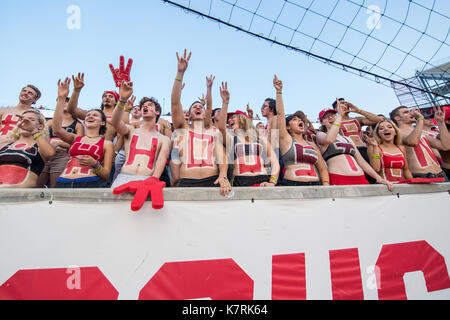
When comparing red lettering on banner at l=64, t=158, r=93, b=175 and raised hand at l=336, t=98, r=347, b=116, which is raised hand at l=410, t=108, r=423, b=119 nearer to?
raised hand at l=336, t=98, r=347, b=116

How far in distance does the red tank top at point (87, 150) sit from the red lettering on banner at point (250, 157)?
169 centimetres

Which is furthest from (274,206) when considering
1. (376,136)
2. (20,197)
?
(376,136)

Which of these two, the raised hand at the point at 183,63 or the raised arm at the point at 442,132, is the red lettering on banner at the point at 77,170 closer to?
the raised hand at the point at 183,63

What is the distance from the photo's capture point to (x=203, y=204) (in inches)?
79.1

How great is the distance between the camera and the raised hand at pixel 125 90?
2.82 m

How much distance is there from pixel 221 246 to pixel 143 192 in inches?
31.0

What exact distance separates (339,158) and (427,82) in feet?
113

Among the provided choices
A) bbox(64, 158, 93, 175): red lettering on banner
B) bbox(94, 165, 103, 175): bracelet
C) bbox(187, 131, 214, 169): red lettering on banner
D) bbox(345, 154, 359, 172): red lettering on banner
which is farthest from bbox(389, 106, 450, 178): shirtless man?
bbox(64, 158, 93, 175): red lettering on banner

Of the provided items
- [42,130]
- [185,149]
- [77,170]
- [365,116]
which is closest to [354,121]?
[365,116]

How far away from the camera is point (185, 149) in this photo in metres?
2.95

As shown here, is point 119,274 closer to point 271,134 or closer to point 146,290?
point 146,290

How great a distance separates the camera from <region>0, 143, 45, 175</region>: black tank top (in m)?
2.43

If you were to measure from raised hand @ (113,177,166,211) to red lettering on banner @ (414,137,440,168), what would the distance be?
3.91 metres

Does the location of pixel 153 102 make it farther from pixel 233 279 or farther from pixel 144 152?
pixel 233 279
